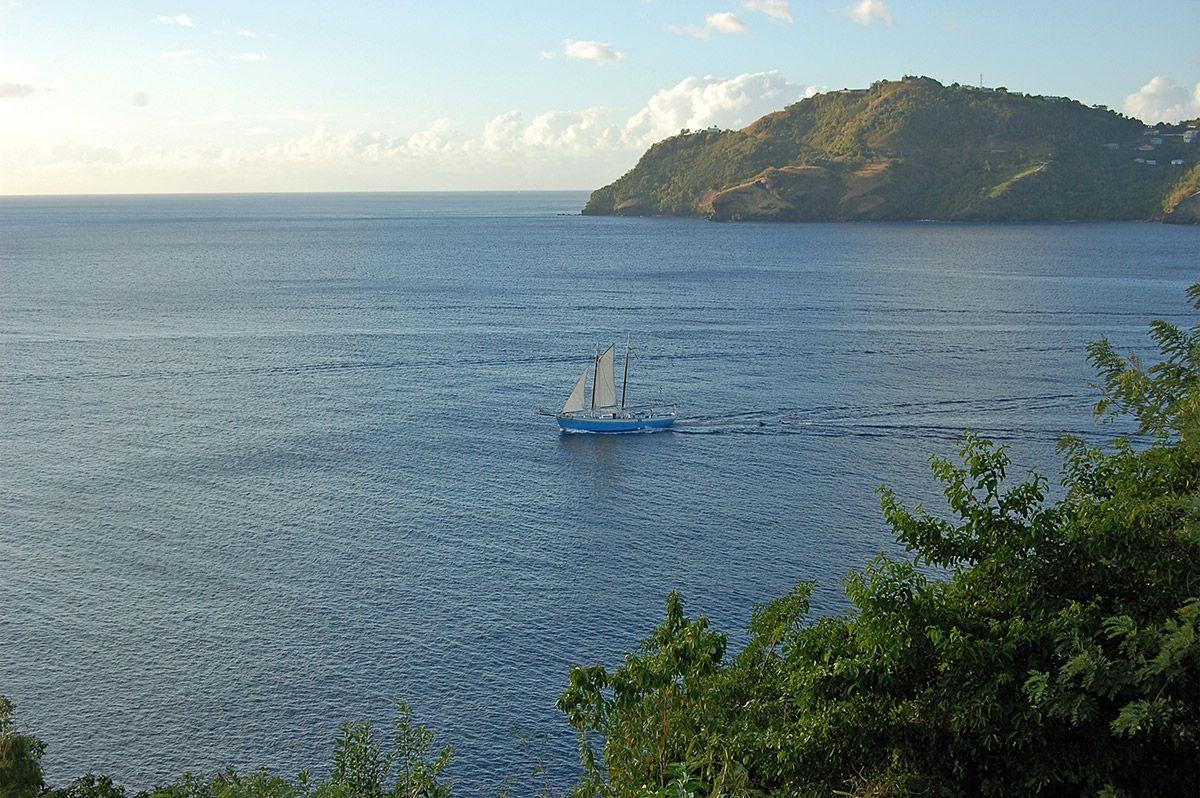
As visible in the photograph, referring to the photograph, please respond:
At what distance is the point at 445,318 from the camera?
436ft

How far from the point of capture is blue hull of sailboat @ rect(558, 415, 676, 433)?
8438 cm

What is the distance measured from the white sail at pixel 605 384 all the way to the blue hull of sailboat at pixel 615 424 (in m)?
3.26

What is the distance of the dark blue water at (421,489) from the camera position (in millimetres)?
46156

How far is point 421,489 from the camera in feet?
229

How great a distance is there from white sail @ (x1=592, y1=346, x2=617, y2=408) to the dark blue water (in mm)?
5177

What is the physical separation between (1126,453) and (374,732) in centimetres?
3109

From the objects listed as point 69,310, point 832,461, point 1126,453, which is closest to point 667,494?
point 832,461

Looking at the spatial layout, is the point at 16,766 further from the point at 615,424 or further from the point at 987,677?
the point at 615,424

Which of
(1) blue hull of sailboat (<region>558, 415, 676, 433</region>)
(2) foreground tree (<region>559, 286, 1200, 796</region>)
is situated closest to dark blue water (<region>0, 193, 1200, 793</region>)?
(1) blue hull of sailboat (<region>558, 415, 676, 433</region>)

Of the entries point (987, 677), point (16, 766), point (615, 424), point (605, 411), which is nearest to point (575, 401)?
point (605, 411)

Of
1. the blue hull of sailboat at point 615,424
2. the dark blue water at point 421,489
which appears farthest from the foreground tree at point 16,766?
the blue hull of sailboat at point 615,424

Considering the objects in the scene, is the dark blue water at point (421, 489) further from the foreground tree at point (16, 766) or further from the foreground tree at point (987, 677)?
the foreground tree at point (987, 677)

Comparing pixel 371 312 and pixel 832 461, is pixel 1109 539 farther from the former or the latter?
pixel 371 312

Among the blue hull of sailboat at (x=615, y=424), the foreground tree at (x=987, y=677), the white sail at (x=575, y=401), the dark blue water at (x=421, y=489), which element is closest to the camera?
the foreground tree at (x=987, y=677)
